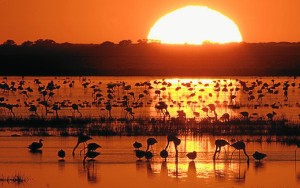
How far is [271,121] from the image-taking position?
27328mm

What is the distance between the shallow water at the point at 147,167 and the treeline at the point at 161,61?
45965 mm

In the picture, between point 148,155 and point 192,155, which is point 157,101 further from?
point 192,155

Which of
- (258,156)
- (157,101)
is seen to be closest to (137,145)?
(258,156)

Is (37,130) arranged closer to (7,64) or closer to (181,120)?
(181,120)

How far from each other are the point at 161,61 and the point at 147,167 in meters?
61.4

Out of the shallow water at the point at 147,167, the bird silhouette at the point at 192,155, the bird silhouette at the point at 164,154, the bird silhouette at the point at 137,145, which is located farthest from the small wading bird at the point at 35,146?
the bird silhouette at the point at 192,155

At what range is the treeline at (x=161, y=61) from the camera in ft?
234

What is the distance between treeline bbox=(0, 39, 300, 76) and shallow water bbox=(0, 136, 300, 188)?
151 ft

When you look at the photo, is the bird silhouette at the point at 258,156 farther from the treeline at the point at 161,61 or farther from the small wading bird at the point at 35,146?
the treeline at the point at 161,61

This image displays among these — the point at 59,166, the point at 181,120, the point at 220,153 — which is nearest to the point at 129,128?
the point at 181,120

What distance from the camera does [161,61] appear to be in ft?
265

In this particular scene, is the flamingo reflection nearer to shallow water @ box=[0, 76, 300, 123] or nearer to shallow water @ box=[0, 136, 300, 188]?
shallow water @ box=[0, 136, 300, 188]

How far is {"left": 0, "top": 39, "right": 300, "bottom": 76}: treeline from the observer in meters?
71.2

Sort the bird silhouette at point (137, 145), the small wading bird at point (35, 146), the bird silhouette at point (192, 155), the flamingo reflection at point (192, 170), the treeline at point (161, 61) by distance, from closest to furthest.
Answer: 1. the flamingo reflection at point (192, 170)
2. the bird silhouette at point (192, 155)
3. the bird silhouette at point (137, 145)
4. the small wading bird at point (35, 146)
5. the treeline at point (161, 61)
